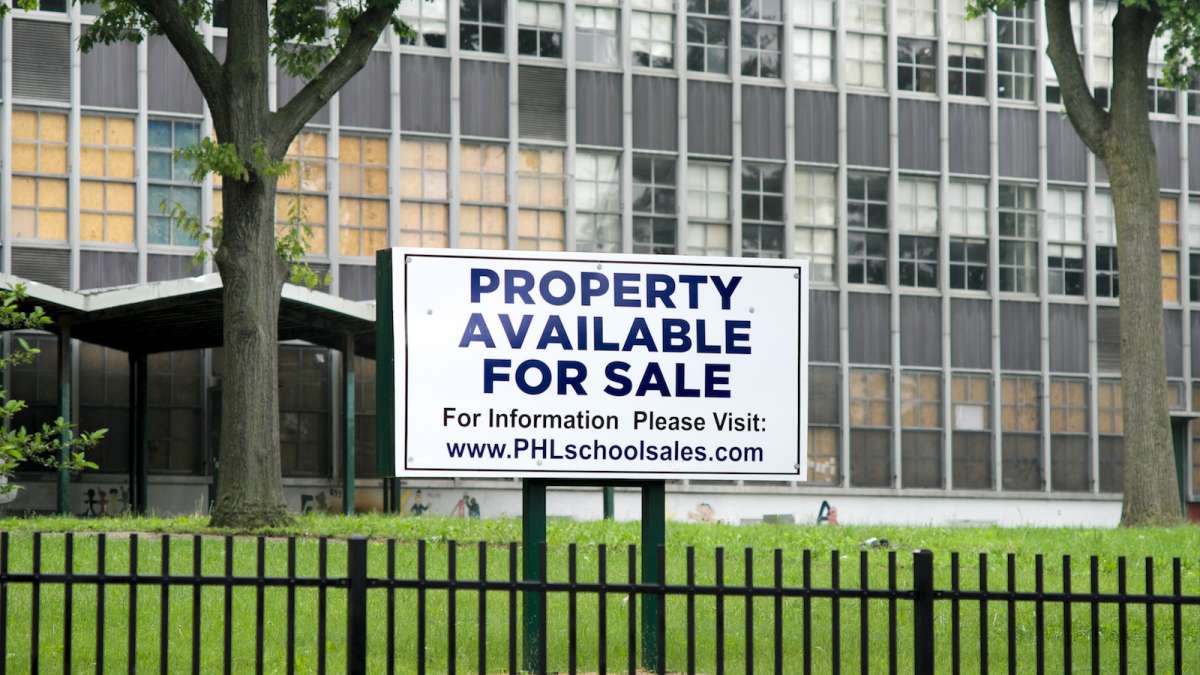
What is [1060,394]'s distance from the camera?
3962 centimetres

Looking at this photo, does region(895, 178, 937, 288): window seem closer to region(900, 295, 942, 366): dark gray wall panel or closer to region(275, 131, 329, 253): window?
region(900, 295, 942, 366): dark gray wall panel

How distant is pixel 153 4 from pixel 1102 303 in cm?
2519

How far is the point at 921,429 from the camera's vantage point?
127 feet

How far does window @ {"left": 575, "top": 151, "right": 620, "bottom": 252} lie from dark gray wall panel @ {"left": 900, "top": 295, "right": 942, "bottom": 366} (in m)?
6.65

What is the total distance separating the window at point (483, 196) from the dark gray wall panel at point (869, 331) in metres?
7.85

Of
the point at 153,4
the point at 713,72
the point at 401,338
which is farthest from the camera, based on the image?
the point at 713,72

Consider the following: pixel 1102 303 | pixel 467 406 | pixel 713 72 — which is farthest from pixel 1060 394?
pixel 467 406

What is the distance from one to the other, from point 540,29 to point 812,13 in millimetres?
6253

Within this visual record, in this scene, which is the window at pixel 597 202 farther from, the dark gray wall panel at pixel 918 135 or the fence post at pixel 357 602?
the fence post at pixel 357 602

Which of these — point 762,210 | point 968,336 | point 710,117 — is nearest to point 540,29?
point 710,117

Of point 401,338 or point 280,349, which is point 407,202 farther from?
point 401,338

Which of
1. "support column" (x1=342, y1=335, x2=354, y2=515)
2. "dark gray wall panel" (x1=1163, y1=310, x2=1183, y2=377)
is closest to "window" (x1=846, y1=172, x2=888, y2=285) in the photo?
"dark gray wall panel" (x1=1163, y1=310, x2=1183, y2=377)

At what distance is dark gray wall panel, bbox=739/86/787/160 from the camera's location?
3778 cm

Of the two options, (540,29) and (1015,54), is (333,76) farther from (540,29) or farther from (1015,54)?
(1015,54)
